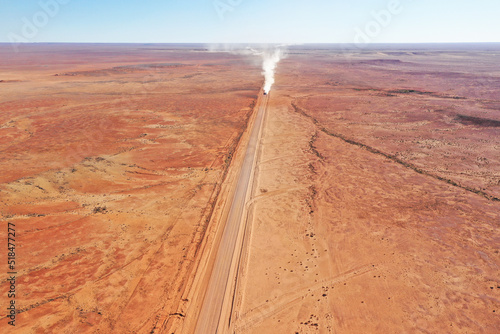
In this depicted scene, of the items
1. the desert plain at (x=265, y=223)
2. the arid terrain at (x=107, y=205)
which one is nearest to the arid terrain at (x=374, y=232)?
the desert plain at (x=265, y=223)

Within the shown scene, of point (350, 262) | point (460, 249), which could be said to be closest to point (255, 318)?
point (350, 262)

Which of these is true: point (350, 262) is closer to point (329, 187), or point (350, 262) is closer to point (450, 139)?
point (329, 187)

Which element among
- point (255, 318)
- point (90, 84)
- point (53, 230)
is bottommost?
point (255, 318)

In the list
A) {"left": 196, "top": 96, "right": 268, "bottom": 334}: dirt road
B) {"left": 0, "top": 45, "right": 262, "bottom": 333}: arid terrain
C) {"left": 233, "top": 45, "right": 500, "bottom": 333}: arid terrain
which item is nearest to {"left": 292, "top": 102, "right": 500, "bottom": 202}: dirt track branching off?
{"left": 233, "top": 45, "right": 500, "bottom": 333}: arid terrain

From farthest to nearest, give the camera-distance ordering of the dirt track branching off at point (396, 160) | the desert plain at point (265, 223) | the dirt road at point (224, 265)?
1. the dirt track branching off at point (396, 160)
2. the desert plain at point (265, 223)
3. the dirt road at point (224, 265)

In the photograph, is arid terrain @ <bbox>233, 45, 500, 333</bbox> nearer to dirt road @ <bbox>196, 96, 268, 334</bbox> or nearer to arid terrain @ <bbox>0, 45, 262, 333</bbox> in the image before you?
dirt road @ <bbox>196, 96, 268, 334</bbox>

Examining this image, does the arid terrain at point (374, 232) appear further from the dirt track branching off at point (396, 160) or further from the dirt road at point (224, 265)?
the dirt road at point (224, 265)
